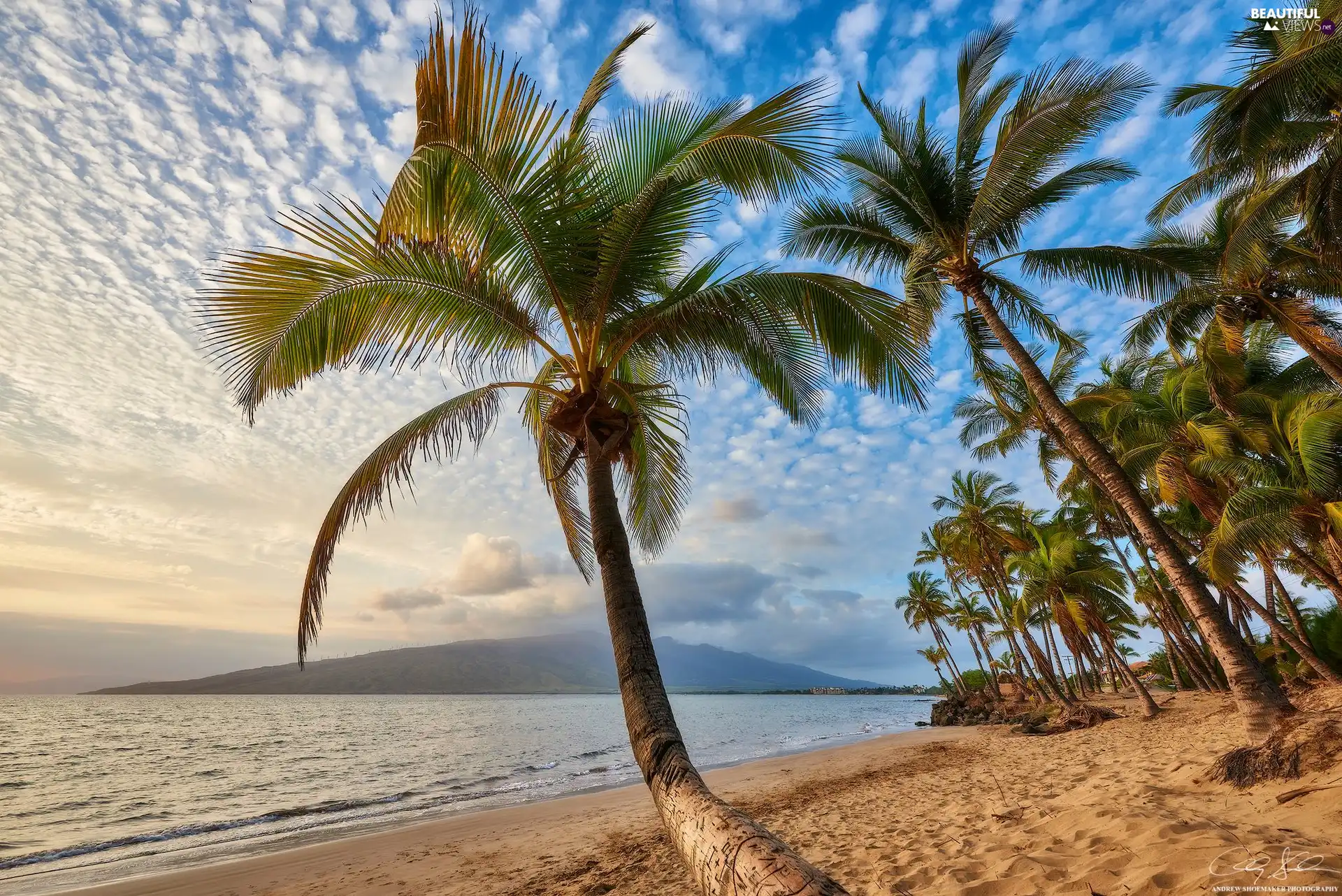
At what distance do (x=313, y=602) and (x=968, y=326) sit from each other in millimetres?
11007

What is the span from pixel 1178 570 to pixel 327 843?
43.6 ft

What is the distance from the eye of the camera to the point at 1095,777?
274 inches

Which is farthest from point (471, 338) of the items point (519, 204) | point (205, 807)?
point (205, 807)

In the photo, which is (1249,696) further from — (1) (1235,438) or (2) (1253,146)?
(1) (1235,438)

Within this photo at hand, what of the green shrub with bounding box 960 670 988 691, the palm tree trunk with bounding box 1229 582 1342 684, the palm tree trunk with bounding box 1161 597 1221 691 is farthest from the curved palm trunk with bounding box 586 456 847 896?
the green shrub with bounding box 960 670 988 691

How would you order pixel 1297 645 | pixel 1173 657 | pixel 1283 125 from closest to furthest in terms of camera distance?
pixel 1283 125 < pixel 1297 645 < pixel 1173 657

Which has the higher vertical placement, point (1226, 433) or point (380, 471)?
point (1226, 433)

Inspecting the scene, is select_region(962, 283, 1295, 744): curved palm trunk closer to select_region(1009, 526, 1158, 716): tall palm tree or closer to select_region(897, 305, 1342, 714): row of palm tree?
select_region(897, 305, 1342, 714): row of palm tree

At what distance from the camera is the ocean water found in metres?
10.4
